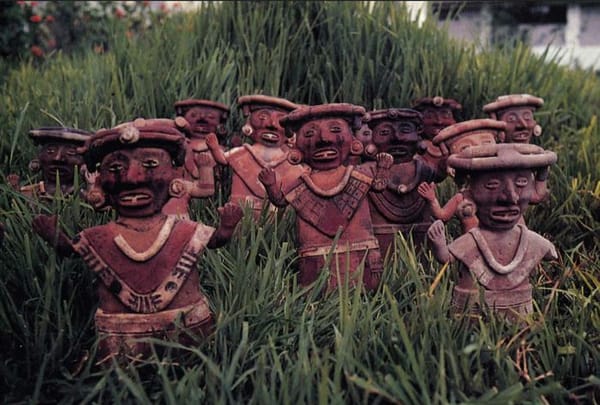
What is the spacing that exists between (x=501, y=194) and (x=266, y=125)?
4.89 feet

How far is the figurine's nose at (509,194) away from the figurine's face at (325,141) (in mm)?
676

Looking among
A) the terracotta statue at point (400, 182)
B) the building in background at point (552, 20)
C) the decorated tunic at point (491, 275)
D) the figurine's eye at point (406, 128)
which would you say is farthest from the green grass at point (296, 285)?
the building in background at point (552, 20)

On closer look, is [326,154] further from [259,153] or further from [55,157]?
[55,157]

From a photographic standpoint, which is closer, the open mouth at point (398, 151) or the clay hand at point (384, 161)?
the clay hand at point (384, 161)

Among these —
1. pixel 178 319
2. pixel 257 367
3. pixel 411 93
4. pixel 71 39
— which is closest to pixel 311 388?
pixel 257 367

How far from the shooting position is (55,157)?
3.04 m

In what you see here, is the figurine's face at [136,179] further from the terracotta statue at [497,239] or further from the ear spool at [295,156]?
the terracotta statue at [497,239]

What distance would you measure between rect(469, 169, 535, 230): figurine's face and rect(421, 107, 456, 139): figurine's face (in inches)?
47.5

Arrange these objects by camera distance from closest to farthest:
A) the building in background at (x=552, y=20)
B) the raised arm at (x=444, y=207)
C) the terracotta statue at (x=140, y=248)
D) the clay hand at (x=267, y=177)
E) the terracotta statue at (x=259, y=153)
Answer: the terracotta statue at (x=140, y=248)
the raised arm at (x=444, y=207)
the clay hand at (x=267, y=177)
the terracotta statue at (x=259, y=153)
the building in background at (x=552, y=20)

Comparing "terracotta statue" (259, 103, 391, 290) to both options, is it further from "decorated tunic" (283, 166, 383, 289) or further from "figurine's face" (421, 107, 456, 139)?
"figurine's face" (421, 107, 456, 139)

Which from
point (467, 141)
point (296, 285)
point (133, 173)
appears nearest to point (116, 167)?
point (133, 173)

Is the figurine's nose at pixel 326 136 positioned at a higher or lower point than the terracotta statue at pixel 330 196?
higher

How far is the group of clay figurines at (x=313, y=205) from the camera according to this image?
208 cm

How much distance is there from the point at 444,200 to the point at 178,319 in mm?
1858
